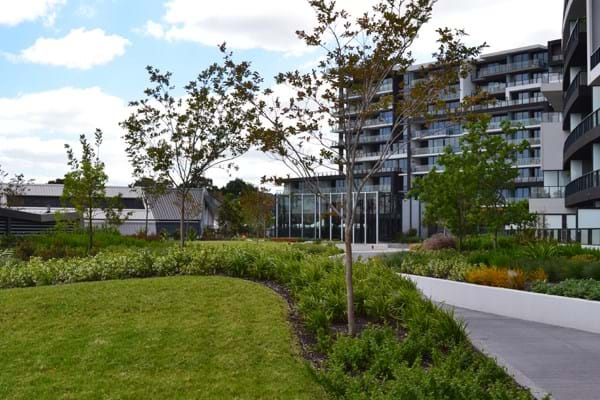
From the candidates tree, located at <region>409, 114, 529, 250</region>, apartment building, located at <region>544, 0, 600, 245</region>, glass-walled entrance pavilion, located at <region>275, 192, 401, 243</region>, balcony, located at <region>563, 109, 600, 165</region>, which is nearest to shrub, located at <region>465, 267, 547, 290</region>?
tree, located at <region>409, 114, 529, 250</region>

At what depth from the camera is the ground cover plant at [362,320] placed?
700cm

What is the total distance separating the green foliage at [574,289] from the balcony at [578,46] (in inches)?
832

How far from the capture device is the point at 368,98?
9.51 m

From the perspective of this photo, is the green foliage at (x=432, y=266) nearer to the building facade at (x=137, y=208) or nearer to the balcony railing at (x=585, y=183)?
the balcony railing at (x=585, y=183)

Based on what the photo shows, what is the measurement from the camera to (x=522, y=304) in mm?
13789

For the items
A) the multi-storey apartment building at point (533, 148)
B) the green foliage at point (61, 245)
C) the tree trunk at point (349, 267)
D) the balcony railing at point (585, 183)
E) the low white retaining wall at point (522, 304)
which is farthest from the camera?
the multi-storey apartment building at point (533, 148)

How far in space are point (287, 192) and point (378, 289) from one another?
62.0m

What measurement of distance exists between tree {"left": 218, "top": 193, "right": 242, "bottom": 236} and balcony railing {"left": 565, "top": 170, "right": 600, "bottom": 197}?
126 ft

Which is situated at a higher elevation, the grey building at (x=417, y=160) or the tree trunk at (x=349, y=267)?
the grey building at (x=417, y=160)

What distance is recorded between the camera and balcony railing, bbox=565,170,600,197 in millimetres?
27573

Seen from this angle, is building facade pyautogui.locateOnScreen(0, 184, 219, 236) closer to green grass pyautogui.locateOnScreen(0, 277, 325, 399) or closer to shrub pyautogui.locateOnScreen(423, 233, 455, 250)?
shrub pyautogui.locateOnScreen(423, 233, 455, 250)

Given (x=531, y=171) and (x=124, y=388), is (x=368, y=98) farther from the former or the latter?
(x=531, y=171)

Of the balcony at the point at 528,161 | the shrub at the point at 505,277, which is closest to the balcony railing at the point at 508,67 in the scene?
the balcony at the point at 528,161

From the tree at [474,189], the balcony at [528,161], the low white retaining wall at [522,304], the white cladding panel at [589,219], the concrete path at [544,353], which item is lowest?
the concrete path at [544,353]
